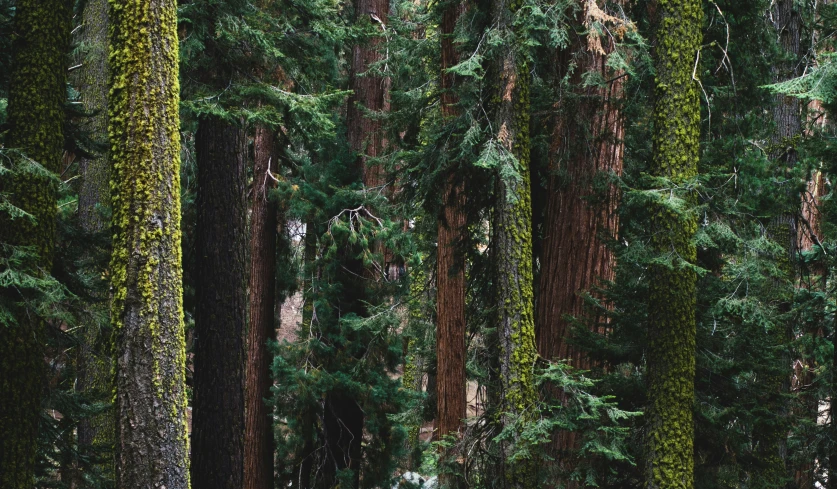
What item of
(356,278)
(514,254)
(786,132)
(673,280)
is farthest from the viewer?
(356,278)

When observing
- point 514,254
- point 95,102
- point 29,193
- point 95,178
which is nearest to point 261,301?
point 95,178

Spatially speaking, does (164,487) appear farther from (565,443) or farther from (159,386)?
(565,443)

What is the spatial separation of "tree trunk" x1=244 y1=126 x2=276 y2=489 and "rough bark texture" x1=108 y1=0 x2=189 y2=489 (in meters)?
8.24

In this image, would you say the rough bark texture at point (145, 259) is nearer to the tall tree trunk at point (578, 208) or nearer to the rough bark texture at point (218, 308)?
the rough bark texture at point (218, 308)

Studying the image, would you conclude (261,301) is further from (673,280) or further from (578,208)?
(673,280)

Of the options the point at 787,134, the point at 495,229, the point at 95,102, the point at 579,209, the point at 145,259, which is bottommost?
the point at 145,259

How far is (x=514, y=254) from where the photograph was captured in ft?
24.1

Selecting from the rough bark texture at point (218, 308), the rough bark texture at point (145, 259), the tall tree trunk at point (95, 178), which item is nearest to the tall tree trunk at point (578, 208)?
the rough bark texture at point (218, 308)

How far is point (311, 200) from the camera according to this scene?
44.1ft

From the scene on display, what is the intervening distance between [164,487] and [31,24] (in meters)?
4.72

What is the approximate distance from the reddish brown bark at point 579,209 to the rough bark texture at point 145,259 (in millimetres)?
4431

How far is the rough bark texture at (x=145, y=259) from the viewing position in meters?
5.69

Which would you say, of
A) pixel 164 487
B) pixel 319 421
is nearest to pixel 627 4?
pixel 164 487

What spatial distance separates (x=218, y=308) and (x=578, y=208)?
14.7 feet
